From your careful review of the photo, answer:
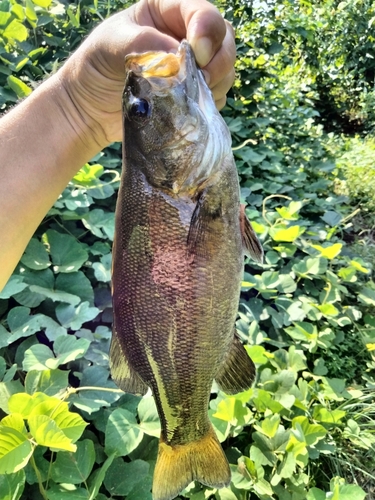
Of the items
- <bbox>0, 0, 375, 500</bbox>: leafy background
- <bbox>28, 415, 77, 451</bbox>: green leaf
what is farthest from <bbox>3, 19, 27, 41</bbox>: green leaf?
<bbox>28, 415, 77, 451</bbox>: green leaf

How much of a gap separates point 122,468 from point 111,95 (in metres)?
1.33

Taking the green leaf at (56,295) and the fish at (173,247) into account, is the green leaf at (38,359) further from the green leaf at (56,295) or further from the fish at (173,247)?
the fish at (173,247)

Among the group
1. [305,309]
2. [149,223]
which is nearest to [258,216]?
[305,309]

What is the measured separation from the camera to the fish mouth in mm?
1068

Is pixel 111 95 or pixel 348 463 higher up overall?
pixel 111 95

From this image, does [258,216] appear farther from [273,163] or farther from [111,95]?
[111,95]

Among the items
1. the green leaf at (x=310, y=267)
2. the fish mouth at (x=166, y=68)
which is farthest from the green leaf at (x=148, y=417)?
the green leaf at (x=310, y=267)

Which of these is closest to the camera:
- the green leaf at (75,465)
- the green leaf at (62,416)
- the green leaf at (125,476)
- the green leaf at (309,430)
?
the green leaf at (62,416)

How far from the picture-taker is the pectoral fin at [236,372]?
1270 mm

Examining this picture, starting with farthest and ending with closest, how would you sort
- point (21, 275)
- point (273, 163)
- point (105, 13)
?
1. point (273, 163)
2. point (105, 13)
3. point (21, 275)

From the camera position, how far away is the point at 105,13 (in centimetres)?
341

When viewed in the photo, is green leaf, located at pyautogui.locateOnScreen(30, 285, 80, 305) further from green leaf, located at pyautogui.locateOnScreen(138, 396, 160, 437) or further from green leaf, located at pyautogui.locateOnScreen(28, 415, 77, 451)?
green leaf, located at pyautogui.locateOnScreen(28, 415, 77, 451)

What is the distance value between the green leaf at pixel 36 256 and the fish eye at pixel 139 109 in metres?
1.07

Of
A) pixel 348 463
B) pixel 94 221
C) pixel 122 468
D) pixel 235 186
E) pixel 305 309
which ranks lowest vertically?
pixel 348 463
